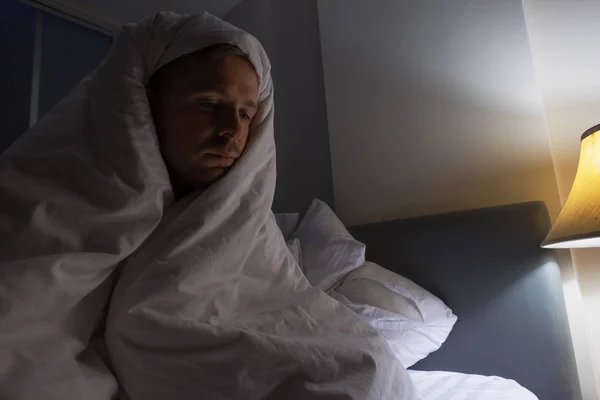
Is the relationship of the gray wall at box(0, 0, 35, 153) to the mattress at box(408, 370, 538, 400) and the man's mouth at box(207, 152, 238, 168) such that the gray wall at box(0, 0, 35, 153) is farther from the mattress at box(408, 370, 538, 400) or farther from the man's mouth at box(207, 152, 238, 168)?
the mattress at box(408, 370, 538, 400)

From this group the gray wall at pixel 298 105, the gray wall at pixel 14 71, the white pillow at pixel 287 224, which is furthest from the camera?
the gray wall at pixel 14 71

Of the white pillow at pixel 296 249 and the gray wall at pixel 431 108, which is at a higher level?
the gray wall at pixel 431 108

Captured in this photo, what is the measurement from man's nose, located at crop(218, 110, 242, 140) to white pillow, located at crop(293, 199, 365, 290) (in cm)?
47

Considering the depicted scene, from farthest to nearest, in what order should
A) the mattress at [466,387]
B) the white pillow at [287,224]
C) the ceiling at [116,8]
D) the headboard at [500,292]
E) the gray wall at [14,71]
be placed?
the ceiling at [116,8] < the gray wall at [14,71] < the white pillow at [287,224] < the headboard at [500,292] < the mattress at [466,387]

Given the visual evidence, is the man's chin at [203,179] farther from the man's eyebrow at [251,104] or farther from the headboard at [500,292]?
the headboard at [500,292]

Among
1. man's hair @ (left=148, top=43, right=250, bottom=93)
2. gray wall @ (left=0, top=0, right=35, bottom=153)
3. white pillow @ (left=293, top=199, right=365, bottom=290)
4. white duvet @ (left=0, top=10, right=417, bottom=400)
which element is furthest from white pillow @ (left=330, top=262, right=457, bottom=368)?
gray wall @ (left=0, top=0, right=35, bottom=153)

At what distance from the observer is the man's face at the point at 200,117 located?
0.74m

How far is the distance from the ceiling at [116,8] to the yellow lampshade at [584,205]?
1737 mm

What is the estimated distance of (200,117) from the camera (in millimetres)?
753

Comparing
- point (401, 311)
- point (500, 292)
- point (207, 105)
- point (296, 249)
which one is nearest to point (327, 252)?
point (296, 249)

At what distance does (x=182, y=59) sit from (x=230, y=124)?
0.49 feet

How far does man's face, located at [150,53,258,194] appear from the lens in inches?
29.3

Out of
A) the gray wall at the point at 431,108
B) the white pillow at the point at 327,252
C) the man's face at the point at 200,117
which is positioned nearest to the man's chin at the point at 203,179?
the man's face at the point at 200,117

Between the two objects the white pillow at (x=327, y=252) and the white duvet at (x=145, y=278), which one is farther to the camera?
the white pillow at (x=327, y=252)
